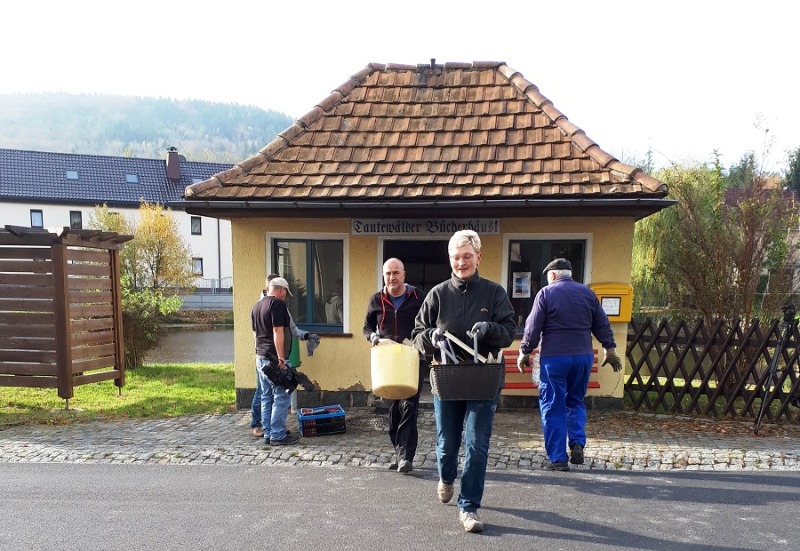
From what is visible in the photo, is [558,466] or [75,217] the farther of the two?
[75,217]

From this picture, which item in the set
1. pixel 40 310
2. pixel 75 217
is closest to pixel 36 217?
pixel 75 217

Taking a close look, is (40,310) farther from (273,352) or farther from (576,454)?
(576,454)

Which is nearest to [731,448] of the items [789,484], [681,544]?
[789,484]

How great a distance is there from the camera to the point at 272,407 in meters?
5.38

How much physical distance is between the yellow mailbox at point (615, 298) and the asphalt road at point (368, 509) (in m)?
2.27

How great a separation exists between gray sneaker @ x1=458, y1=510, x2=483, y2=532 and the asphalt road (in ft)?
0.17

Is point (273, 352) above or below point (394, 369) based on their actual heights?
below

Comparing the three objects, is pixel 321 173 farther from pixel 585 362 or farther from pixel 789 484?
pixel 789 484

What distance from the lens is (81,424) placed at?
245 inches

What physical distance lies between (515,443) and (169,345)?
58.9ft

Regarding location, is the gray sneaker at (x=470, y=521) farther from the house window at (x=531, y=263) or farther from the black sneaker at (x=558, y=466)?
the house window at (x=531, y=263)

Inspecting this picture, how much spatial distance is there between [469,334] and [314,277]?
3776mm

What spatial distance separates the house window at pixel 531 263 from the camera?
21.5 ft

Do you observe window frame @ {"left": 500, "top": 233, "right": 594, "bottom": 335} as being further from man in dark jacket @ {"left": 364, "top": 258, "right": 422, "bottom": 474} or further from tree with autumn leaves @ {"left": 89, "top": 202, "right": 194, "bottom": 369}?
tree with autumn leaves @ {"left": 89, "top": 202, "right": 194, "bottom": 369}
